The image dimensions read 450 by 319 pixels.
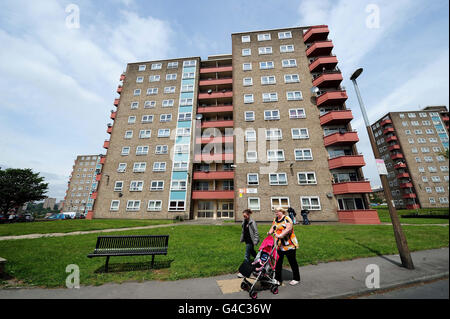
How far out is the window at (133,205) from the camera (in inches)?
980

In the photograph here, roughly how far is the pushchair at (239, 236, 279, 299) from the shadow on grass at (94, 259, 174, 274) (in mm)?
3183

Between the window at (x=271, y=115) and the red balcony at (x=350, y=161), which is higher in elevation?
the window at (x=271, y=115)

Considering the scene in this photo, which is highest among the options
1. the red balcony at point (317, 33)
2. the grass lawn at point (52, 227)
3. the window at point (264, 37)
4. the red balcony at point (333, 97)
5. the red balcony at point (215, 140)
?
the window at point (264, 37)

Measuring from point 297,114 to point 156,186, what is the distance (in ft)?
70.6

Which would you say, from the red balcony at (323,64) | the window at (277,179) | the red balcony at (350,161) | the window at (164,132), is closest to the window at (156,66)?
the window at (164,132)

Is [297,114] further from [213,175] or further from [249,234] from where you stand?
[249,234]

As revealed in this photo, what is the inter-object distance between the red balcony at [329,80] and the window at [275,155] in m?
10.8

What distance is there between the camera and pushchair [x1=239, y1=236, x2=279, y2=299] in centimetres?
458

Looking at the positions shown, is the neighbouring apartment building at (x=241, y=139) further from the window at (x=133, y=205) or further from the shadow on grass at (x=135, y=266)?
the shadow on grass at (x=135, y=266)

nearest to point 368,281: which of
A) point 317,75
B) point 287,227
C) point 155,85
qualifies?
point 287,227

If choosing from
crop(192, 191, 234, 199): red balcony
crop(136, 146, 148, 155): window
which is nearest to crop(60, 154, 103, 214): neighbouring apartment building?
crop(136, 146, 148, 155): window

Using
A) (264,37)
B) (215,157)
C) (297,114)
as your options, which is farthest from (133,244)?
(264,37)

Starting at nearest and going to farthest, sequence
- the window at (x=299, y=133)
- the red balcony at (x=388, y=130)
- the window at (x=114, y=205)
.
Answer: the window at (x=299, y=133) → the window at (x=114, y=205) → the red balcony at (x=388, y=130)

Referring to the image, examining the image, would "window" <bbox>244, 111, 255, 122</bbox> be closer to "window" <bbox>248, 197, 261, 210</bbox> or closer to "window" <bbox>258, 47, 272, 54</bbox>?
"window" <bbox>248, 197, 261, 210</bbox>
